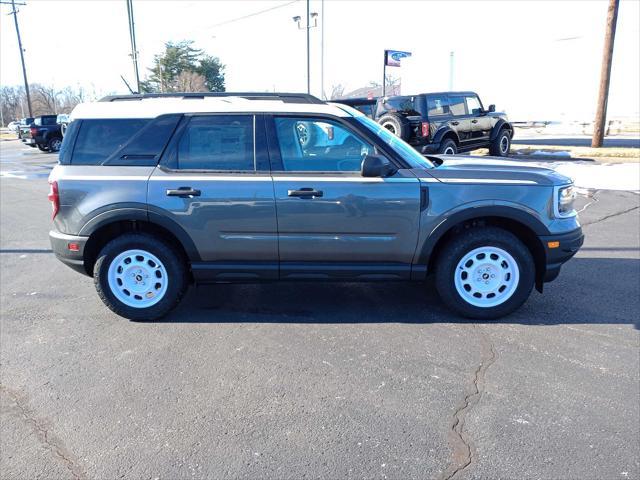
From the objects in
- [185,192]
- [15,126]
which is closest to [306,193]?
[185,192]

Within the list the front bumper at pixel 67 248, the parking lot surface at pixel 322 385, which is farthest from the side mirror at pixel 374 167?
the front bumper at pixel 67 248

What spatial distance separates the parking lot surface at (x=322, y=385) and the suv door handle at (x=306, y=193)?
112 cm

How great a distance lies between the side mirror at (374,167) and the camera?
4.11m

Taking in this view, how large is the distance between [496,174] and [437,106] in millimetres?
9596

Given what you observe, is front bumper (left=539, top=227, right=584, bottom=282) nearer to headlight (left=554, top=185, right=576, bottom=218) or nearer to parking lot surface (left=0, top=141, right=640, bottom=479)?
headlight (left=554, top=185, right=576, bottom=218)

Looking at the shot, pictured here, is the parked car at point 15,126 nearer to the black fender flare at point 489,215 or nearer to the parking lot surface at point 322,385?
the parking lot surface at point 322,385

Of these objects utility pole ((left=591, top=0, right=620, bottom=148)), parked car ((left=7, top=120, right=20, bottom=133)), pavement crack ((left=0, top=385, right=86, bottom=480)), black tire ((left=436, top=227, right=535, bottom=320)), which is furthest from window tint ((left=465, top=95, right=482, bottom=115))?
parked car ((left=7, top=120, right=20, bottom=133))

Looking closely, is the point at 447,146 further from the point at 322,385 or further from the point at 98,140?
the point at 322,385

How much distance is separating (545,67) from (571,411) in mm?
52534

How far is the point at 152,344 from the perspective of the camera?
13.5 ft

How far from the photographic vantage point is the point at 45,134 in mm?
25422

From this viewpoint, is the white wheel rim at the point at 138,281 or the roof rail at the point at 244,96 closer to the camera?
the white wheel rim at the point at 138,281

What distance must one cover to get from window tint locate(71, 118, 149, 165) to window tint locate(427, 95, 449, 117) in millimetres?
10142

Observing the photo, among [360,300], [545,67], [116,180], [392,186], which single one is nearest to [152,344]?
[116,180]
